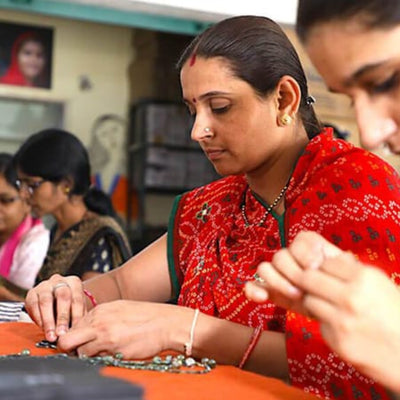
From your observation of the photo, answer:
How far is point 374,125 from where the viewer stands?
89cm

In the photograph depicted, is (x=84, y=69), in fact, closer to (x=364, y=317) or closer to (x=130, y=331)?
(x=130, y=331)

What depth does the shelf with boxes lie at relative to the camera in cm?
659

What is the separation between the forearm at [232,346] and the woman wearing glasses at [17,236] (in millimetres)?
2399

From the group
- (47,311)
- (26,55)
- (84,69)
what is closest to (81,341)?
(47,311)

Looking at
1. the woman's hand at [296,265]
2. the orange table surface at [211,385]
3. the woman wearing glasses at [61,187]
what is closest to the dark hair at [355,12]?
the woman's hand at [296,265]

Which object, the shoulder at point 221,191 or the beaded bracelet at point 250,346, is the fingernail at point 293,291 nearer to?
the beaded bracelet at point 250,346

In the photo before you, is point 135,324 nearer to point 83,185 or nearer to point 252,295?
point 252,295

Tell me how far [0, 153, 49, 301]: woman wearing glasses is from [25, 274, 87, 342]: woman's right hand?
209 centimetres

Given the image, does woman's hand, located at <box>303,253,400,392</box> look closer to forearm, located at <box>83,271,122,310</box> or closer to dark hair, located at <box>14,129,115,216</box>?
forearm, located at <box>83,271,122,310</box>

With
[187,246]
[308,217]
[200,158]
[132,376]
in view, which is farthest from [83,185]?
[200,158]

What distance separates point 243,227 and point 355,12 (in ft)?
2.51

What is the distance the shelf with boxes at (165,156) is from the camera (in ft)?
21.6

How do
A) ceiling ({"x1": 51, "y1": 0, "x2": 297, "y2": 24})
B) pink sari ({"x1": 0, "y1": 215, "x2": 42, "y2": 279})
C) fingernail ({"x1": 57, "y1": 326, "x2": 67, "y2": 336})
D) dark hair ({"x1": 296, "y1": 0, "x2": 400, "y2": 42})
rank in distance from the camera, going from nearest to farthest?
dark hair ({"x1": 296, "y1": 0, "x2": 400, "y2": 42}) → fingernail ({"x1": 57, "y1": 326, "x2": 67, "y2": 336}) → pink sari ({"x1": 0, "y1": 215, "x2": 42, "y2": 279}) → ceiling ({"x1": 51, "y1": 0, "x2": 297, "y2": 24})

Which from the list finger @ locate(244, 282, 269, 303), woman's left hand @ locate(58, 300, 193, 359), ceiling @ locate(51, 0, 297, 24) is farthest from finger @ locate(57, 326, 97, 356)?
ceiling @ locate(51, 0, 297, 24)
